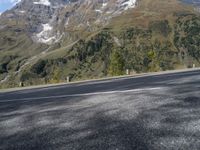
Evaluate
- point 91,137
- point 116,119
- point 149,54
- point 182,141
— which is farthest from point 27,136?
point 149,54

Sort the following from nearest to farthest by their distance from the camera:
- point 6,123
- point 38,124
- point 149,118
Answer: point 149,118
point 38,124
point 6,123

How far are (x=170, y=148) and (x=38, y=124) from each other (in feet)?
7.87

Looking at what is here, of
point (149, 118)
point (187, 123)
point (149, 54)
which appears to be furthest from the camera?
point (149, 54)

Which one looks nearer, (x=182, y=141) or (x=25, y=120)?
(x=182, y=141)

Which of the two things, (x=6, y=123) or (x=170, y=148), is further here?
(x=6, y=123)

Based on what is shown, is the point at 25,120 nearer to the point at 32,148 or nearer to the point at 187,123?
the point at 32,148

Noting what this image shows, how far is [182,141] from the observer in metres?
3.55

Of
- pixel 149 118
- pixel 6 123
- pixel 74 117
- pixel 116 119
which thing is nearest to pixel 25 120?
pixel 6 123

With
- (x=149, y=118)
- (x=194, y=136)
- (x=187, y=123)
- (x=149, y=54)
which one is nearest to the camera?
(x=194, y=136)

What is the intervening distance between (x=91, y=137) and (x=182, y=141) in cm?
106

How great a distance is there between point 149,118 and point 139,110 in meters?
0.68

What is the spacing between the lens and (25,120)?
5562mm

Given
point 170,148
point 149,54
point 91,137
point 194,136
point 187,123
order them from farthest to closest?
point 149,54
point 187,123
point 91,137
point 194,136
point 170,148

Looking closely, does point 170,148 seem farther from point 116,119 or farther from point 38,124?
point 38,124
